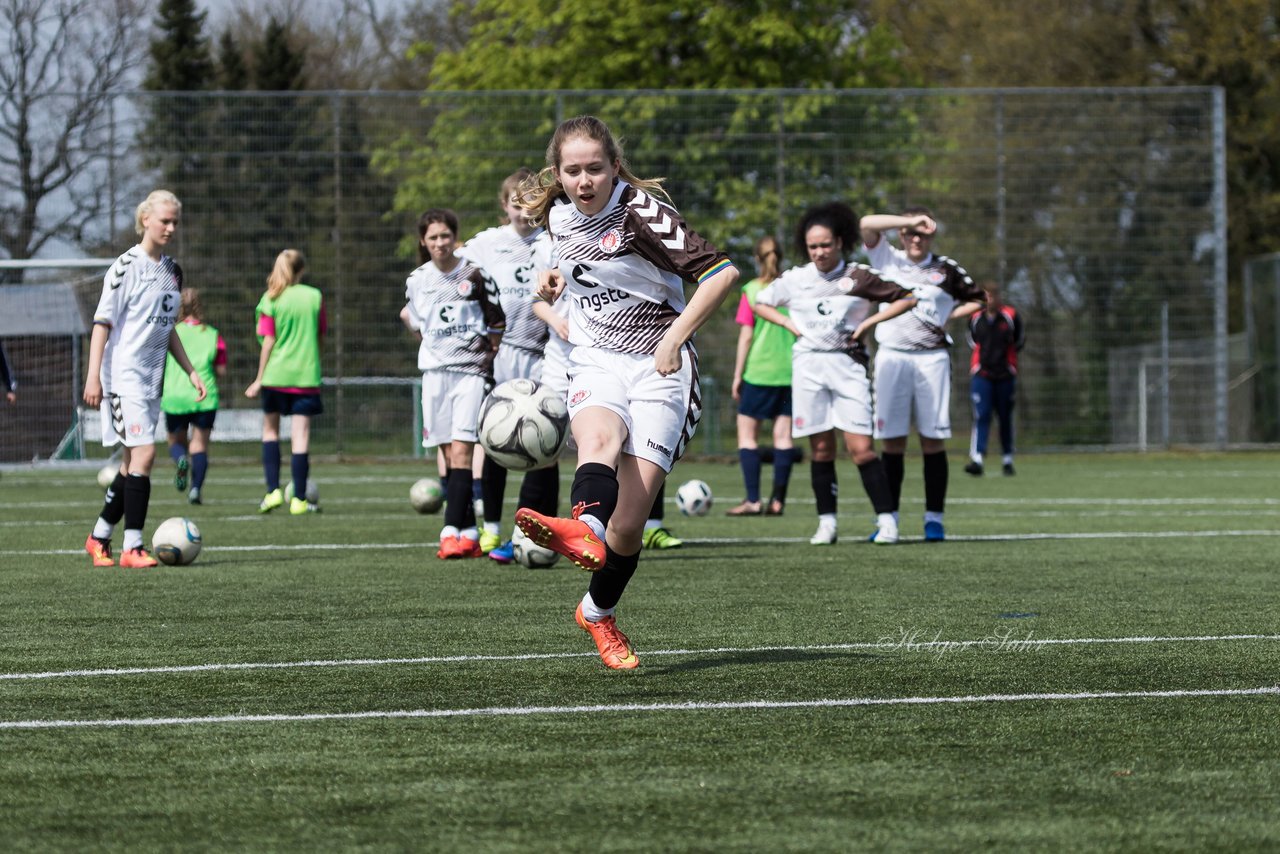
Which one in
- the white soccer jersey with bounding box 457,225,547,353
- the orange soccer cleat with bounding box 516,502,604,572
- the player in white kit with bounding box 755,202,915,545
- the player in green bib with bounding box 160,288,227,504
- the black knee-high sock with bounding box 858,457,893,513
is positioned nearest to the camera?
the orange soccer cleat with bounding box 516,502,604,572

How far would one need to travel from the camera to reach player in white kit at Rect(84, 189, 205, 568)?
29.8 feet

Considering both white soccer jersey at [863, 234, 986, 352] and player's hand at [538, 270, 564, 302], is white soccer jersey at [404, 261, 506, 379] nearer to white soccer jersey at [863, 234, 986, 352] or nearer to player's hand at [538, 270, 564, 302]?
white soccer jersey at [863, 234, 986, 352]

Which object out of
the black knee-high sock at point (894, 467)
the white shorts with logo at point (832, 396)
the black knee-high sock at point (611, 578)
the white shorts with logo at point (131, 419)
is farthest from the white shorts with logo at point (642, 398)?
the black knee-high sock at point (894, 467)

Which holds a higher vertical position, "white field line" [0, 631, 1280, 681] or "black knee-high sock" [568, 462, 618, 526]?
→ "black knee-high sock" [568, 462, 618, 526]

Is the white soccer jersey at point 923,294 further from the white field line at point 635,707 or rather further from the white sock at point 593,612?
the white field line at point 635,707

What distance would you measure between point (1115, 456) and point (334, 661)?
19.6 metres

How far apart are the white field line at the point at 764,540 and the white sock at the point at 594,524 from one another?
5207 mm

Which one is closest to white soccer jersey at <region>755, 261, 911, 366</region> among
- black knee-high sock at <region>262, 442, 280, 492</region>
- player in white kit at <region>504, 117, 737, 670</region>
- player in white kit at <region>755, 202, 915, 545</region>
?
player in white kit at <region>755, 202, 915, 545</region>

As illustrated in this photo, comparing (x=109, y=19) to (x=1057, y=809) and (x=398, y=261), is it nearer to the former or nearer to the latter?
(x=398, y=261)

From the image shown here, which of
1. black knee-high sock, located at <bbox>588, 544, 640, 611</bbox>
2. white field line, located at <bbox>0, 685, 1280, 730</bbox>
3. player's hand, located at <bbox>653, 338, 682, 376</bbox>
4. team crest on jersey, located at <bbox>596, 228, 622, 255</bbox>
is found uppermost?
team crest on jersey, located at <bbox>596, 228, 622, 255</bbox>

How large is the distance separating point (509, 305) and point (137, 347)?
6.91ft

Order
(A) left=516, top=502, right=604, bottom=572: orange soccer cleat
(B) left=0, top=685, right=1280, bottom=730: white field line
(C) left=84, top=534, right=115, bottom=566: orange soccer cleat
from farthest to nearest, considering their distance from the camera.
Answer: (C) left=84, top=534, right=115, bottom=566: orange soccer cleat → (A) left=516, top=502, right=604, bottom=572: orange soccer cleat → (B) left=0, top=685, right=1280, bottom=730: white field line

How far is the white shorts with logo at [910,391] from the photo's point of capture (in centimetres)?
1072

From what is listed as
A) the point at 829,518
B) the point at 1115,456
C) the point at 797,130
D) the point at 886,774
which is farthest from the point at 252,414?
the point at 886,774
